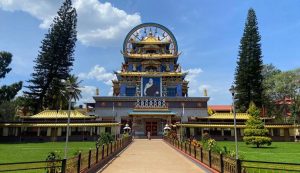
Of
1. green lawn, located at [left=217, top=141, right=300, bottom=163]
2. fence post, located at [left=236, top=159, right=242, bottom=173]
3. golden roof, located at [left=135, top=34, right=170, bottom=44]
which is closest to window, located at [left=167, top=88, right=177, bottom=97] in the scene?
golden roof, located at [left=135, top=34, right=170, bottom=44]

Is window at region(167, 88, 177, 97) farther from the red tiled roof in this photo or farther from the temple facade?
the red tiled roof

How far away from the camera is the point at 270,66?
60781mm

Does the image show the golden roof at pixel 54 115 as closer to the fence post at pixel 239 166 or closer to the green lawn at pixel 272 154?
the green lawn at pixel 272 154

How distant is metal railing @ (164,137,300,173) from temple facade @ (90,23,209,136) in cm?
2832

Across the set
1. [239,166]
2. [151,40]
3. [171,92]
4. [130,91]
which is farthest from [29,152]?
[151,40]

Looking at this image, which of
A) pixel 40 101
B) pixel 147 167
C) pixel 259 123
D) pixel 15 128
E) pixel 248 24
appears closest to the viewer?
pixel 147 167

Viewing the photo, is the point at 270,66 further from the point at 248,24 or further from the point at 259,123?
the point at 259,123

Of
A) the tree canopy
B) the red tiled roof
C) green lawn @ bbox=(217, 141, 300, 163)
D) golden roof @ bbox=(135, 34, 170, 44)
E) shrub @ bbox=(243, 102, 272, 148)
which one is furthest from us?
the red tiled roof

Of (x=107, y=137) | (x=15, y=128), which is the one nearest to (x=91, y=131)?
(x=15, y=128)

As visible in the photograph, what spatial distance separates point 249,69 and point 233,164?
46568 mm

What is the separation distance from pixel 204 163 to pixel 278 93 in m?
44.8

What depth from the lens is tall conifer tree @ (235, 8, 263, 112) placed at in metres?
51.7

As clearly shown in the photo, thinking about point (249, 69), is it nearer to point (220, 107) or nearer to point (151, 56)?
point (151, 56)

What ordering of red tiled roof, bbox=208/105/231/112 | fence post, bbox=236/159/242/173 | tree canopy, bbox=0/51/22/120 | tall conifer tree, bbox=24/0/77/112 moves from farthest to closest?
red tiled roof, bbox=208/105/231/112, tall conifer tree, bbox=24/0/77/112, tree canopy, bbox=0/51/22/120, fence post, bbox=236/159/242/173
